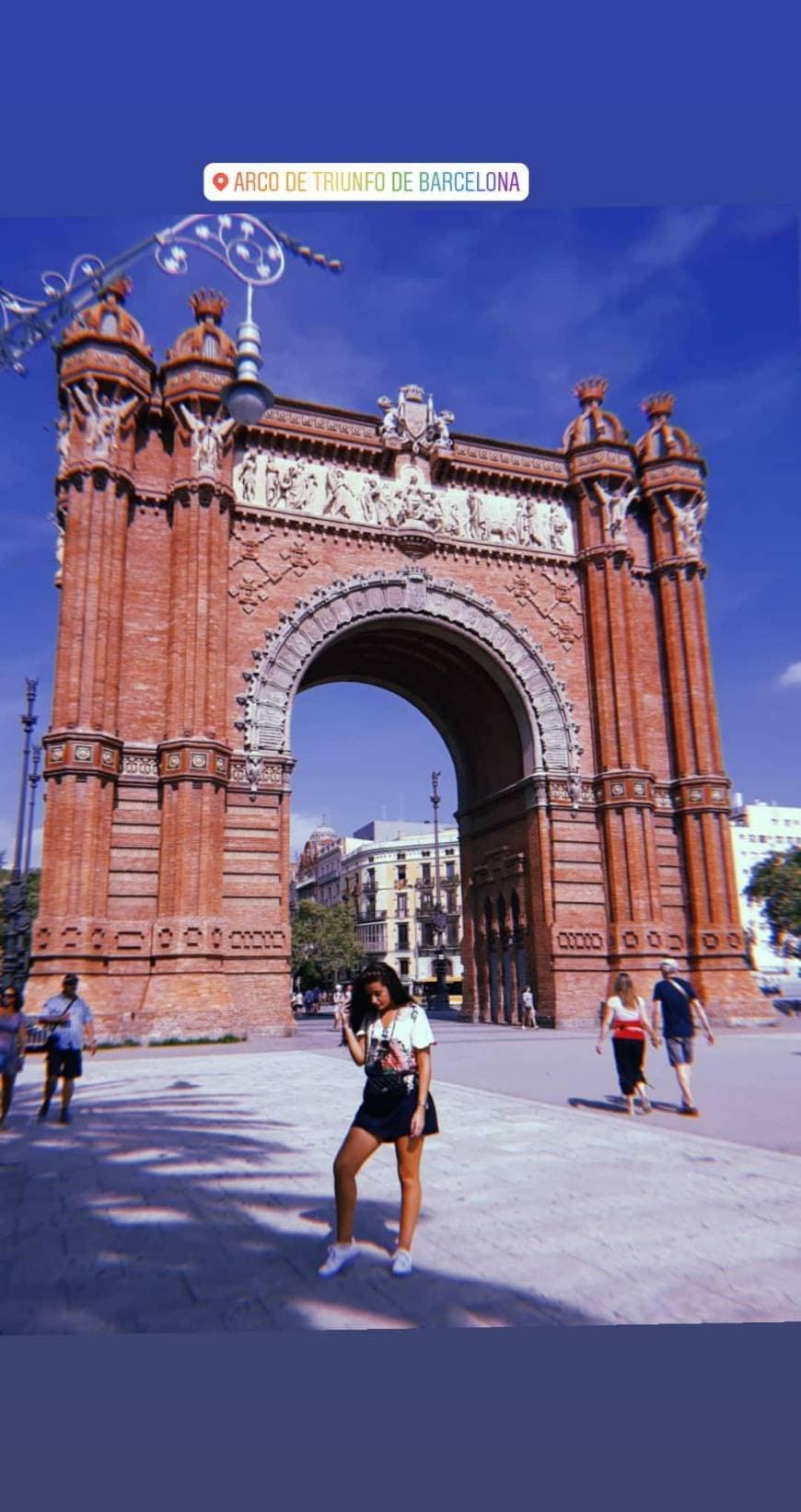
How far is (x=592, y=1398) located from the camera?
4.16 m

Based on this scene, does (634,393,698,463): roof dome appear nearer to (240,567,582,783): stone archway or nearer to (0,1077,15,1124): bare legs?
(240,567,582,783): stone archway

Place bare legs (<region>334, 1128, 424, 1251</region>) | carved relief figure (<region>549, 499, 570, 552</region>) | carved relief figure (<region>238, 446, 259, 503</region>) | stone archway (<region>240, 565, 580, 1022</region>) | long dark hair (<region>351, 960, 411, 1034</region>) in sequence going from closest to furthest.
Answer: bare legs (<region>334, 1128, 424, 1251</region>) → long dark hair (<region>351, 960, 411, 1034</region>) → stone archway (<region>240, 565, 580, 1022</region>) → carved relief figure (<region>238, 446, 259, 503</region>) → carved relief figure (<region>549, 499, 570, 552</region>)

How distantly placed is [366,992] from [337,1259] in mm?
1316

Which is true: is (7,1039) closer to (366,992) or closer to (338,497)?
(366,992)

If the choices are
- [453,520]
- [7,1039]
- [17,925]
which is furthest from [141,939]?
[453,520]

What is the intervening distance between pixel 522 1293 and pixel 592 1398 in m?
0.55

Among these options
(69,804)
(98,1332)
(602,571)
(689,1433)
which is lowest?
(689,1433)

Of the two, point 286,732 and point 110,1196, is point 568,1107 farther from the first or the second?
point 286,732

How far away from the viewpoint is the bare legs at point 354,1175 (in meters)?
4.97

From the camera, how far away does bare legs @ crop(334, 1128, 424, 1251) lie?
4973 mm

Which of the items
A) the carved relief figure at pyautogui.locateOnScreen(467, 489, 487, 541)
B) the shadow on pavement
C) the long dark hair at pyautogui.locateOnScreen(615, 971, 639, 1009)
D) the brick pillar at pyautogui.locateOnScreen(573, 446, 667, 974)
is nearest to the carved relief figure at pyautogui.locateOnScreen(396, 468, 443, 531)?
the carved relief figure at pyautogui.locateOnScreen(467, 489, 487, 541)

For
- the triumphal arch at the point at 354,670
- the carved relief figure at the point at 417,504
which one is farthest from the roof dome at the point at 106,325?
the carved relief figure at the point at 417,504

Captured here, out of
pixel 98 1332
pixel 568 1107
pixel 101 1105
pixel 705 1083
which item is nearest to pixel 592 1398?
pixel 98 1332

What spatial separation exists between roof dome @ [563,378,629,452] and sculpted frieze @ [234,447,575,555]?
1887mm
